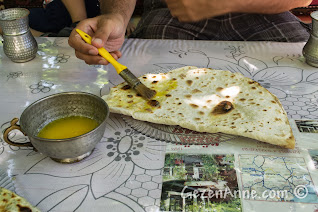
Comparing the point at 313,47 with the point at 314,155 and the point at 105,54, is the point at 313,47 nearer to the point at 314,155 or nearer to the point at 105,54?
the point at 314,155

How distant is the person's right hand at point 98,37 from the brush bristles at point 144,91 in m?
0.25

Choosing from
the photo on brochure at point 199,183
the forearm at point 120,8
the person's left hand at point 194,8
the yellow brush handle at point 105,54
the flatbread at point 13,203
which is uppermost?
the forearm at point 120,8

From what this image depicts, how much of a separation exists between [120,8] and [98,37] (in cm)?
48

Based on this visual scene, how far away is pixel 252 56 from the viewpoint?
1590 millimetres

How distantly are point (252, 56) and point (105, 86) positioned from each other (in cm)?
76

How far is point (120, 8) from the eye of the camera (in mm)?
1760

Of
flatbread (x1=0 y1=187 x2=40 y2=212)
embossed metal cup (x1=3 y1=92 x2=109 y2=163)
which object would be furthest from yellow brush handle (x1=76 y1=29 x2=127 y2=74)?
flatbread (x1=0 y1=187 x2=40 y2=212)

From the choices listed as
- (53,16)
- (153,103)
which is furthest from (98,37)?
(53,16)

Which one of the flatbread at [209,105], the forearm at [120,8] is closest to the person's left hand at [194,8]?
the flatbread at [209,105]

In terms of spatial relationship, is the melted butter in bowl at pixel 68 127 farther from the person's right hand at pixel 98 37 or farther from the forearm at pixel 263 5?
the forearm at pixel 263 5

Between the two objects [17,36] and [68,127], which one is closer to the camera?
[68,127]

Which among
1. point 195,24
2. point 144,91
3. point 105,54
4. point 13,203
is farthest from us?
point 195,24

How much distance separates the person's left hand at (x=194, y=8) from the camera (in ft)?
4.10

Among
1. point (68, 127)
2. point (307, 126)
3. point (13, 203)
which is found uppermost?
point (307, 126)
